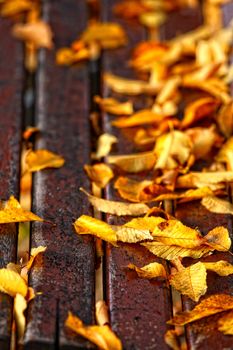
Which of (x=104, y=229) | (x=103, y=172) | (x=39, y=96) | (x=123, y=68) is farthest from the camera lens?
(x=123, y=68)

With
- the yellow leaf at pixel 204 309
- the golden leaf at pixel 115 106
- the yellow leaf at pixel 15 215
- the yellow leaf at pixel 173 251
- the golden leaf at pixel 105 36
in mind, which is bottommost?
the yellow leaf at pixel 204 309

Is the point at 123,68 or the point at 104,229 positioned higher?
the point at 123,68

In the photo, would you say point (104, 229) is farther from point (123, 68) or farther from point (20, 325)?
point (123, 68)

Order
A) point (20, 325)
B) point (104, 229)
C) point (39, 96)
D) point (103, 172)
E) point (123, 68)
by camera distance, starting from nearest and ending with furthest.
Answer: point (20, 325) < point (104, 229) < point (103, 172) < point (39, 96) < point (123, 68)

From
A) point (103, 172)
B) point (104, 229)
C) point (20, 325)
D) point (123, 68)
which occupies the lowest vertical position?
point (20, 325)

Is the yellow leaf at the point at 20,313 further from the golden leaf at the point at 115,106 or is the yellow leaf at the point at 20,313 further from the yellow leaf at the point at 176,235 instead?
the golden leaf at the point at 115,106

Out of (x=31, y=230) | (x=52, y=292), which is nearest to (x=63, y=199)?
(x=31, y=230)

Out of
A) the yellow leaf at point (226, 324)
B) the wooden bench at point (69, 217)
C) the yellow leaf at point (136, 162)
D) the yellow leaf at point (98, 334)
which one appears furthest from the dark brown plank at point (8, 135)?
the yellow leaf at point (226, 324)
